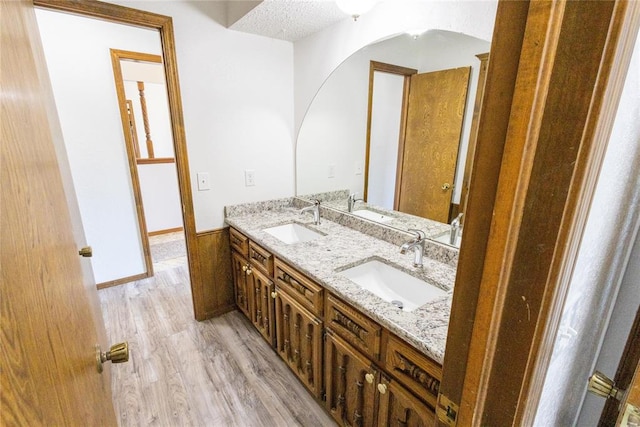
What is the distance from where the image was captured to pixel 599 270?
0.64 metres

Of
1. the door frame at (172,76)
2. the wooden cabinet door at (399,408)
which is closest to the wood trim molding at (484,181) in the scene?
the wooden cabinet door at (399,408)

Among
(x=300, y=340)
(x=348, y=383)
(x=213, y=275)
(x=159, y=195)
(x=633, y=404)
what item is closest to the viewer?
(x=633, y=404)

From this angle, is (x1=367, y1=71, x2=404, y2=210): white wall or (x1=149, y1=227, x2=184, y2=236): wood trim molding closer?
(x1=367, y1=71, x2=404, y2=210): white wall

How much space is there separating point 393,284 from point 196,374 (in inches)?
53.5

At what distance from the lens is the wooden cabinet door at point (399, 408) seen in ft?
3.15

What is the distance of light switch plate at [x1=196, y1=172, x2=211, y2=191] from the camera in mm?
2057

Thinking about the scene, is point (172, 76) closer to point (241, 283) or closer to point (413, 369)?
point (241, 283)

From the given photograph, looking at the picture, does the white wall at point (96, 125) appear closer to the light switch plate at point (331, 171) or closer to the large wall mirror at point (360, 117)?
the large wall mirror at point (360, 117)

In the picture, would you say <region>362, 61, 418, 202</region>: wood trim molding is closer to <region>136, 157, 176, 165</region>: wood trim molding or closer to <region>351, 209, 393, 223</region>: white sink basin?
<region>351, 209, 393, 223</region>: white sink basin

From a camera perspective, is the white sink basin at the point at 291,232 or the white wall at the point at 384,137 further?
the white sink basin at the point at 291,232

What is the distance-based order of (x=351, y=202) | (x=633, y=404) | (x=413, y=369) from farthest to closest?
(x=351, y=202) < (x=413, y=369) < (x=633, y=404)

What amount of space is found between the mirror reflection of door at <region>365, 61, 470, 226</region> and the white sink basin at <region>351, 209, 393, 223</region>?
0.22 ft

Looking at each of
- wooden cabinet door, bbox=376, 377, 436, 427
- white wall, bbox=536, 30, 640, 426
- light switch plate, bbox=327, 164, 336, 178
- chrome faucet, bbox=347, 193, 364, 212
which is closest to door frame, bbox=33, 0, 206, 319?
light switch plate, bbox=327, 164, 336, 178

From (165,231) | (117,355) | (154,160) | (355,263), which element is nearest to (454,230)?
(355,263)
